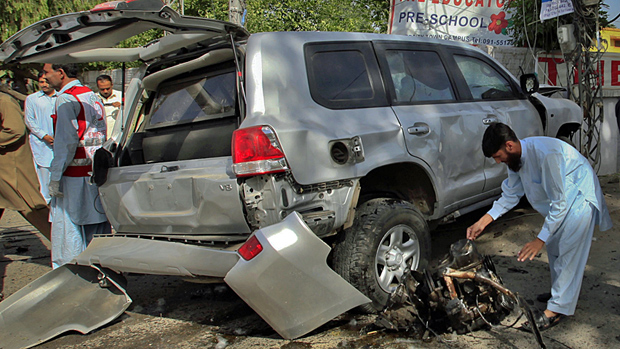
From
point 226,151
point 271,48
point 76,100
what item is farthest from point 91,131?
point 271,48

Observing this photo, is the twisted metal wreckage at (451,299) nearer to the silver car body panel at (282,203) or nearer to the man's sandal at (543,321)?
the man's sandal at (543,321)

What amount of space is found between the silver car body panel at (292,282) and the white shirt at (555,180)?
50.4 inches

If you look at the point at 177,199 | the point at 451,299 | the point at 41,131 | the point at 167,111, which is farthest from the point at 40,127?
the point at 451,299

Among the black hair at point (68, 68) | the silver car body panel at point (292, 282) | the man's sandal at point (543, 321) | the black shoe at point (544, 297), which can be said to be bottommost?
the black shoe at point (544, 297)

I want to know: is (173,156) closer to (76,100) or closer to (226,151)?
(226,151)

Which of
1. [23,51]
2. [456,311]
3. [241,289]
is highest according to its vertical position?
[23,51]

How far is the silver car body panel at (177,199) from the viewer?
3094 millimetres

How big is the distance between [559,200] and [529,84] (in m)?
2.32

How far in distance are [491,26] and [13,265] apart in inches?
389

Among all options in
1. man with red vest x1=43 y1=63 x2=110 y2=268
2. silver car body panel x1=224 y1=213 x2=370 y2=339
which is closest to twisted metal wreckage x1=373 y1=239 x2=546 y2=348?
silver car body panel x1=224 y1=213 x2=370 y2=339

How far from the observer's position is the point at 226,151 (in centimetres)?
341

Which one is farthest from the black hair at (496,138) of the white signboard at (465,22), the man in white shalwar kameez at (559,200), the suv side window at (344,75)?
the white signboard at (465,22)

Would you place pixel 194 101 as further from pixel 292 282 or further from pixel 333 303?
pixel 333 303

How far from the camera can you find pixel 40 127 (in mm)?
5258
